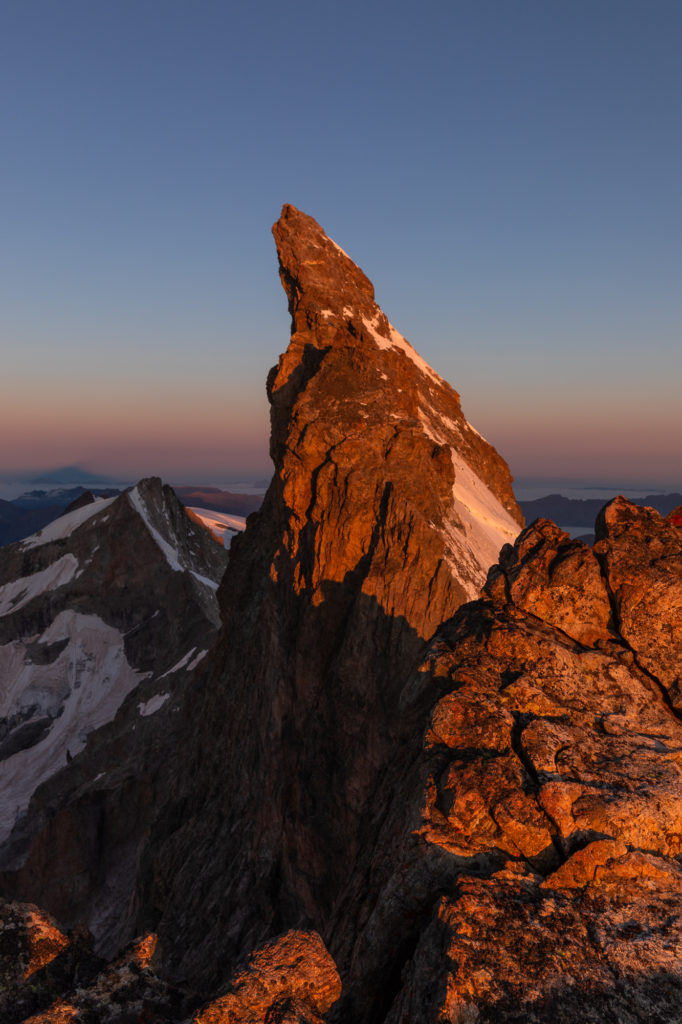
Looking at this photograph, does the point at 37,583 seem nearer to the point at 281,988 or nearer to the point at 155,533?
the point at 155,533

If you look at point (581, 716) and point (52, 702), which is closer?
point (581, 716)

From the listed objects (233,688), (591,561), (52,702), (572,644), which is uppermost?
(591,561)

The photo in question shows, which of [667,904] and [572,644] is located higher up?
[572,644]

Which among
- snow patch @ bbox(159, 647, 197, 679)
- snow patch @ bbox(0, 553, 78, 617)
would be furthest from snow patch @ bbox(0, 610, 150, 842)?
snow patch @ bbox(159, 647, 197, 679)

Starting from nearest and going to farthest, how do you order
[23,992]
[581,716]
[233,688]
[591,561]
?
[23,992] → [581,716] → [591,561] → [233,688]

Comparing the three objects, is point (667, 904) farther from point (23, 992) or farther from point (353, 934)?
point (23, 992)

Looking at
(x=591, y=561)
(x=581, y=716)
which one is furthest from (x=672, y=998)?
(x=591, y=561)

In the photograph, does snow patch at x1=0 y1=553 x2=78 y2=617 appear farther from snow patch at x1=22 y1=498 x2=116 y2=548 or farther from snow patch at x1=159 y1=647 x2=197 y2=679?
snow patch at x1=159 y1=647 x2=197 y2=679
